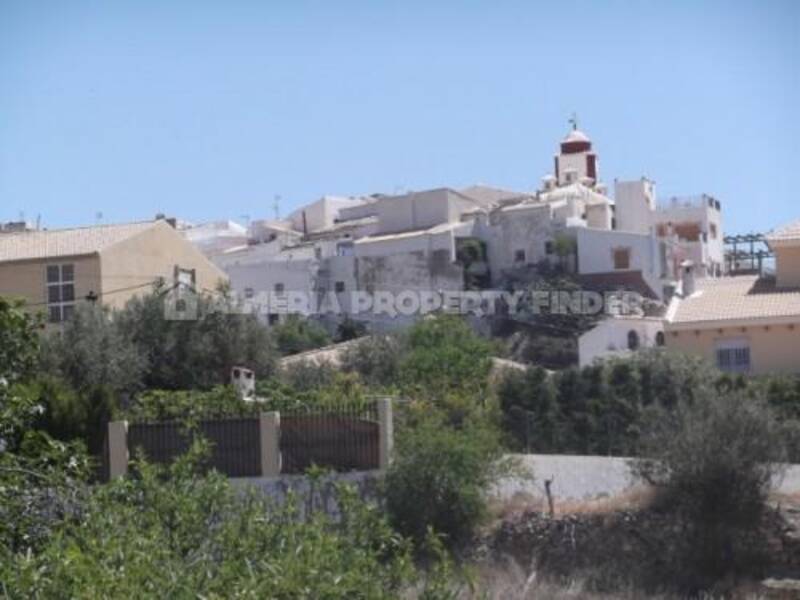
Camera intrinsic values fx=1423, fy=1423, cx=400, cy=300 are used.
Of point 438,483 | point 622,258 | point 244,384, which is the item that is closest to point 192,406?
point 244,384

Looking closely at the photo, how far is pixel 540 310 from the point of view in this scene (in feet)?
186

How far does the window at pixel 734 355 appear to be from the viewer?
135 feet

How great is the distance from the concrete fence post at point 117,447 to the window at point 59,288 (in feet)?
69.2

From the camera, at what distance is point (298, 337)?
171ft

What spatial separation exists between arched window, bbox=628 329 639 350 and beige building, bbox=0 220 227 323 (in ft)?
48.6

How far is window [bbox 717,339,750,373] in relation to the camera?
4125 centimetres

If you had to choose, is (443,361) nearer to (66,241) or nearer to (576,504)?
(576,504)

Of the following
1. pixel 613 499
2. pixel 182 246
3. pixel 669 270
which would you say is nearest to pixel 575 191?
pixel 669 270

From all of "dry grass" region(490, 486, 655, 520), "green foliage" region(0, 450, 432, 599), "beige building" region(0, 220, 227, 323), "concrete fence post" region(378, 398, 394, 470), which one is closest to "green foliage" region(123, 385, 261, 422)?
"concrete fence post" region(378, 398, 394, 470)

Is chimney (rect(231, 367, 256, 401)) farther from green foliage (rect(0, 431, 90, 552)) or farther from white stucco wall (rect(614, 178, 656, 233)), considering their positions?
white stucco wall (rect(614, 178, 656, 233))

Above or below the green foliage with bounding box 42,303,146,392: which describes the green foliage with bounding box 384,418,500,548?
below

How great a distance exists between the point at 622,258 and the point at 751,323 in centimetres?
1923

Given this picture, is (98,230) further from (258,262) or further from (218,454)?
(218,454)

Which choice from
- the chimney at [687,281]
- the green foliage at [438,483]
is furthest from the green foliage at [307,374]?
the chimney at [687,281]
